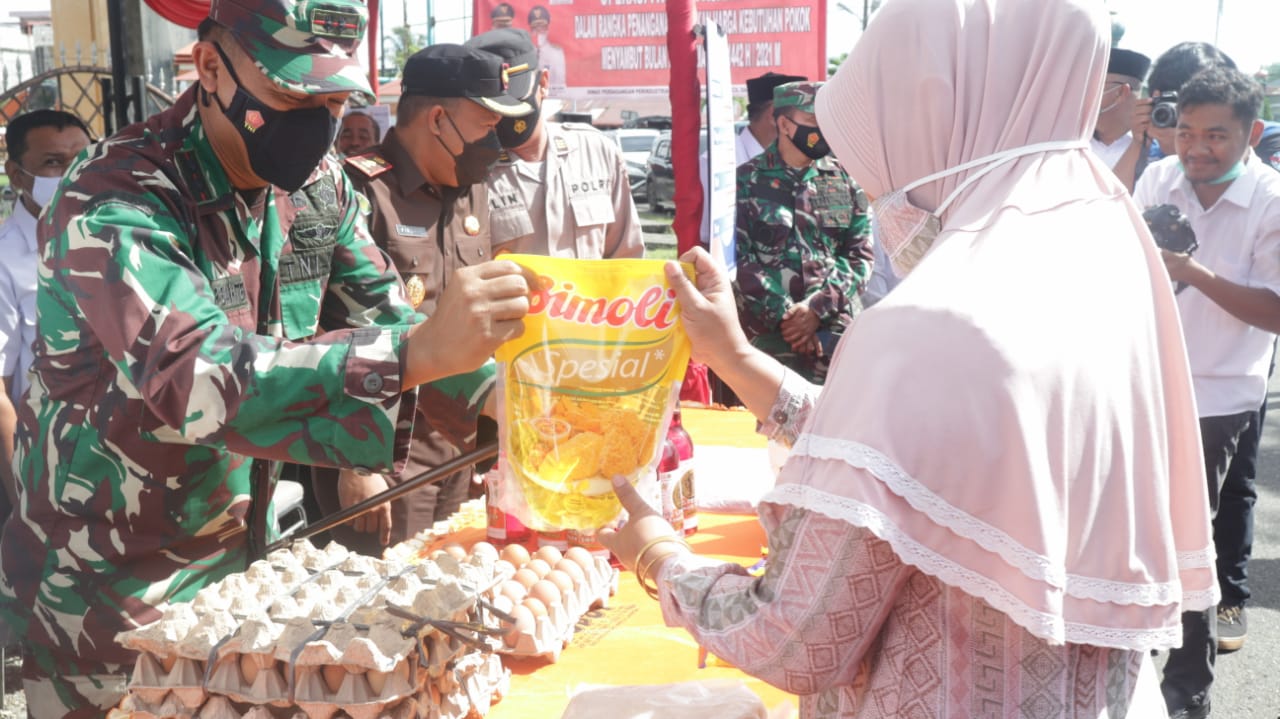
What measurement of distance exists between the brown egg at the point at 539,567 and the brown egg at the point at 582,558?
3.0 inches

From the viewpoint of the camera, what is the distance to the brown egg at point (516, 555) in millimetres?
2271

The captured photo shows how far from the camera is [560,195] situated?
4117 millimetres

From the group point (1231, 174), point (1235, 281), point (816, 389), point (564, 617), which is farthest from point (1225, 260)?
point (564, 617)

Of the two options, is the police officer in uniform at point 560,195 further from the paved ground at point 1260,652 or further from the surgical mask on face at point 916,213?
the paved ground at point 1260,652

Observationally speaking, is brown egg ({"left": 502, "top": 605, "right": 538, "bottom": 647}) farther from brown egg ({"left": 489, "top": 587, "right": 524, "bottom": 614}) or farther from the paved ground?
the paved ground

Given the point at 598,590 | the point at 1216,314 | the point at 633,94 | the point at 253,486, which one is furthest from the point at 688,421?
the point at 633,94

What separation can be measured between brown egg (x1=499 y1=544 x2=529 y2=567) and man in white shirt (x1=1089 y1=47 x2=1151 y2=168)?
145 inches

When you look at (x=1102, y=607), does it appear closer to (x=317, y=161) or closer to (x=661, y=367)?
(x=661, y=367)

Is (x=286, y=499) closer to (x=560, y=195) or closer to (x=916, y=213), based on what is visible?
(x=560, y=195)

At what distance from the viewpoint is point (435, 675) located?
1.57 meters

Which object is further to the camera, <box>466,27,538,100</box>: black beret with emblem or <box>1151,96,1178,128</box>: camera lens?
<box>1151,96,1178,128</box>: camera lens

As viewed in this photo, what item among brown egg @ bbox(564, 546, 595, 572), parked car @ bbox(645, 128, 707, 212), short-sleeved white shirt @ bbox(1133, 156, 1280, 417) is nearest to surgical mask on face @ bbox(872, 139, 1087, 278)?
brown egg @ bbox(564, 546, 595, 572)

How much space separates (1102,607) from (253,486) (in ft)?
4.39

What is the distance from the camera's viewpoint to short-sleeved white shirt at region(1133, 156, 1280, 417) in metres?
3.90
